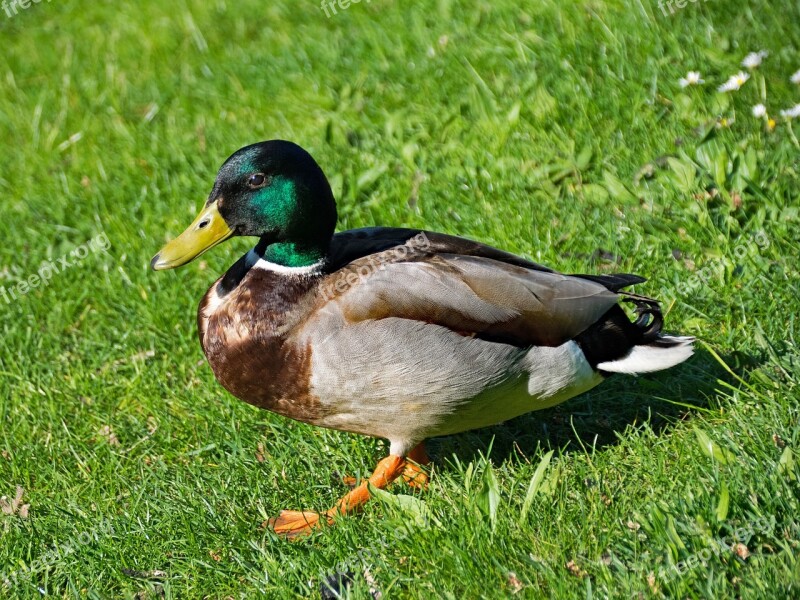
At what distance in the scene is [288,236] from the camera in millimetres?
3459

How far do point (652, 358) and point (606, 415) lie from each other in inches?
15.9

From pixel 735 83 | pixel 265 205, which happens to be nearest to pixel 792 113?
pixel 735 83

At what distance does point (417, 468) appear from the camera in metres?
3.61

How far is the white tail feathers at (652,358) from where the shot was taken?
3.46 m

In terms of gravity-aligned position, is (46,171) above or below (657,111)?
above

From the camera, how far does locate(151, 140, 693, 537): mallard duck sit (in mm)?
3230

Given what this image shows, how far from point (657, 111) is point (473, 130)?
0.95 metres

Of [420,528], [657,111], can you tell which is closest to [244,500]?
[420,528]

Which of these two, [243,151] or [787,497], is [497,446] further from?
[243,151]

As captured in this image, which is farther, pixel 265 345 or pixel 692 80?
pixel 692 80
